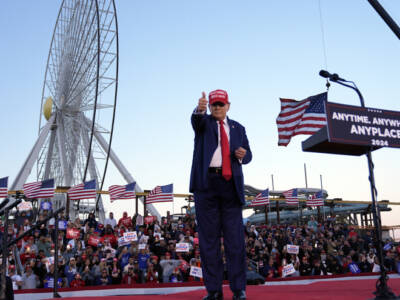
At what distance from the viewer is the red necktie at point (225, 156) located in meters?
3.56

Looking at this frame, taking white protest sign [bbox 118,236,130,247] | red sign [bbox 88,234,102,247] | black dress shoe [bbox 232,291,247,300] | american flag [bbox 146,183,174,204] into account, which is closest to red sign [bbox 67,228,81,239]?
red sign [bbox 88,234,102,247]

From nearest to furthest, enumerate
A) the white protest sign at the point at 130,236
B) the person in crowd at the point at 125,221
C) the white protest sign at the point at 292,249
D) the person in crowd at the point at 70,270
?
the person in crowd at the point at 70,270 < the white protest sign at the point at 130,236 < the white protest sign at the point at 292,249 < the person in crowd at the point at 125,221

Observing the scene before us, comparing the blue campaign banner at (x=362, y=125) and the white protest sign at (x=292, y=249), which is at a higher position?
the blue campaign banner at (x=362, y=125)

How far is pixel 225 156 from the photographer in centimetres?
362

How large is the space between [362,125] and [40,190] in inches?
629

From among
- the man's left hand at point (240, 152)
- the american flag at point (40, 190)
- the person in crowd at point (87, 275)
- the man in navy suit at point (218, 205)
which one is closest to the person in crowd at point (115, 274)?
the person in crowd at point (87, 275)

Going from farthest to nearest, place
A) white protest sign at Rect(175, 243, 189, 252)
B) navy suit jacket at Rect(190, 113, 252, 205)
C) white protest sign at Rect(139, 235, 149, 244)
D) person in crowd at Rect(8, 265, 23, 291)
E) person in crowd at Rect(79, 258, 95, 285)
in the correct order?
white protest sign at Rect(139, 235, 149, 244) < white protest sign at Rect(175, 243, 189, 252) < person in crowd at Rect(79, 258, 95, 285) < person in crowd at Rect(8, 265, 23, 291) < navy suit jacket at Rect(190, 113, 252, 205)

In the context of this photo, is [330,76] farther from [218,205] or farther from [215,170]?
[218,205]

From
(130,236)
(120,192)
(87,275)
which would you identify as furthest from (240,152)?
(120,192)

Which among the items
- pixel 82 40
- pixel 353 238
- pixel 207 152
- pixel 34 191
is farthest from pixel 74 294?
pixel 82 40

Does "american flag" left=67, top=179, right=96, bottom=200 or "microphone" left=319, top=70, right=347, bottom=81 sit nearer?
"microphone" left=319, top=70, right=347, bottom=81

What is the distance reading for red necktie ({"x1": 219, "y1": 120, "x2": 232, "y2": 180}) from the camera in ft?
11.7

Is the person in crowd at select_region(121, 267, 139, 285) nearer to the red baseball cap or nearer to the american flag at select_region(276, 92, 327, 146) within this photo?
the american flag at select_region(276, 92, 327, 146)

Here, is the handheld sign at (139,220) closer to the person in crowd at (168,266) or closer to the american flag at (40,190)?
the american flag at (40,190)
